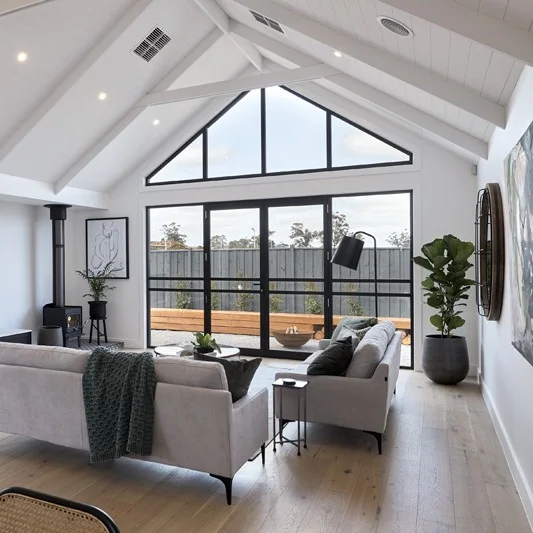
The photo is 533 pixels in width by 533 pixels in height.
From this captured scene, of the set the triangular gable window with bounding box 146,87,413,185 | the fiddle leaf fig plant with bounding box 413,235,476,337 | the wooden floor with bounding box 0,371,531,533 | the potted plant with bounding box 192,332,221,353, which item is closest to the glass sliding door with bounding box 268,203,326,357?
the triangular gable window with bounding box 146,87,413,185

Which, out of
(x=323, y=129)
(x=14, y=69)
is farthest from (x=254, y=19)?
(x=14, y=69)

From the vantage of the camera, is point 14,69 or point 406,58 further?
point 14,69

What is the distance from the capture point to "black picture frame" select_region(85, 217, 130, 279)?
24.2 ft

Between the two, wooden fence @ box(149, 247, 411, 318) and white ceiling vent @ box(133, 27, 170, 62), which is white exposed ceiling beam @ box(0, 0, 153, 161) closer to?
white ceiling vent @ box(133, 27, 170, 62)

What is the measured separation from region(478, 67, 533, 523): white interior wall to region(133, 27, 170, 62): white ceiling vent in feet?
12.5

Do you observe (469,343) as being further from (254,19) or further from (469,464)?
(254,19)

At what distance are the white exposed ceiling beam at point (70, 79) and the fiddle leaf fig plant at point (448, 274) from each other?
160 inches

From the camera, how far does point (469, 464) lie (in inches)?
121

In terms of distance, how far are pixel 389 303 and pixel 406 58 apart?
3.40m

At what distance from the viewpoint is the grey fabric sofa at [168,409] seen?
2586mm

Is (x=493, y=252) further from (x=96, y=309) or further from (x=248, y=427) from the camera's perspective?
(x=96, y=309)

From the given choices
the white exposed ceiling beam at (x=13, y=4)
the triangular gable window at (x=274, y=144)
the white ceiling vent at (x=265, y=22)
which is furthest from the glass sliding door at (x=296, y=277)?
the white exposed ceiling beam at (x=13, y=4)

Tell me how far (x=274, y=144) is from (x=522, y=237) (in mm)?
4560

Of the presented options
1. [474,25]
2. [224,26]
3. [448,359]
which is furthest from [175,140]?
[474,25]
